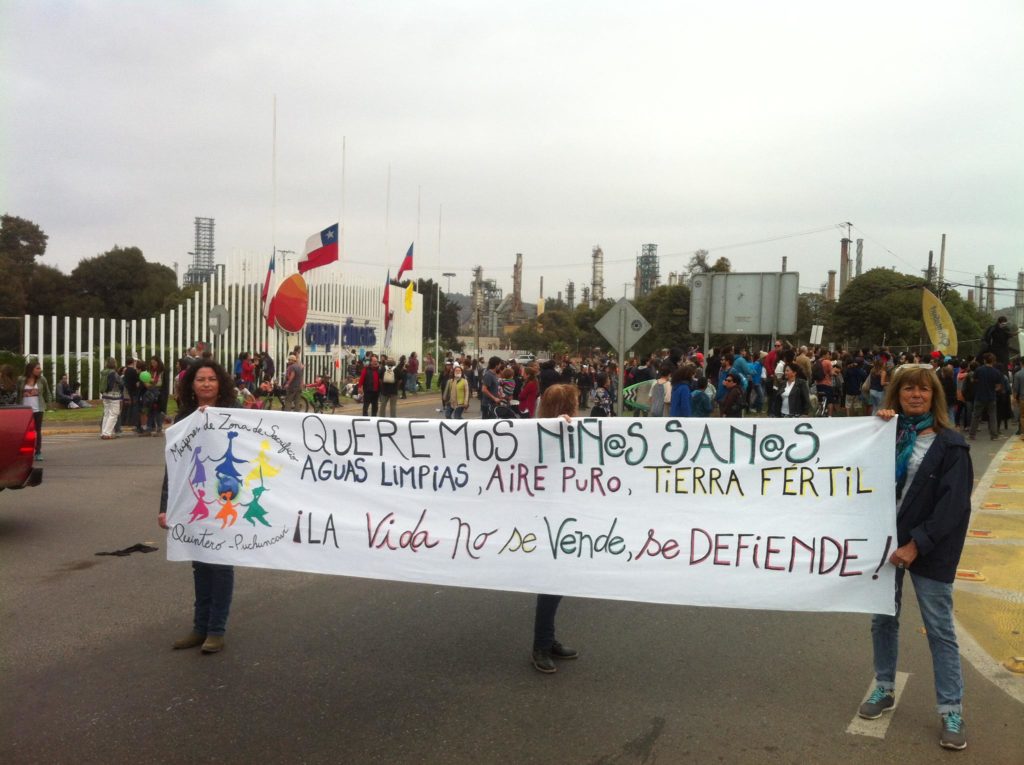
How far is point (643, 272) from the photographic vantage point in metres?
161

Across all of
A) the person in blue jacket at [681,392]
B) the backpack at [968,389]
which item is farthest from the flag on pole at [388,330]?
the person in blue jacket at [681,392]

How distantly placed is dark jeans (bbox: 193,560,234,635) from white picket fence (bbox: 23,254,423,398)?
19.6 m

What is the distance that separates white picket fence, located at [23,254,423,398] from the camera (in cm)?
2383

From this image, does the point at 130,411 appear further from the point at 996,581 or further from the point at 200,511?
the point at 996,581

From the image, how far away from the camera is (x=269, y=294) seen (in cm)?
2916

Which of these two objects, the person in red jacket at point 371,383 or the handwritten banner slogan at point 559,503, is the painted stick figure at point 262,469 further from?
the person in red jacket at point 371,383

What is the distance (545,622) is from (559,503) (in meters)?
0.66

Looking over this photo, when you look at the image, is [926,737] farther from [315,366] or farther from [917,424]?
[315,366]

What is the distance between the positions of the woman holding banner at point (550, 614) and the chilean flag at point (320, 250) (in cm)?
2551

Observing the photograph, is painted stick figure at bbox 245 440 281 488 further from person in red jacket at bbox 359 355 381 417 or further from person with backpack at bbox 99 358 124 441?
person in red jacket at bbox 359 355 381 417

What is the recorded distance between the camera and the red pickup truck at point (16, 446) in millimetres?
8188

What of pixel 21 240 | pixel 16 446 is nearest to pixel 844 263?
pixel 21 240

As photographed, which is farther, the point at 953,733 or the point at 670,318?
the point at 670,318

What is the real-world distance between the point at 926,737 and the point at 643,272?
159m
